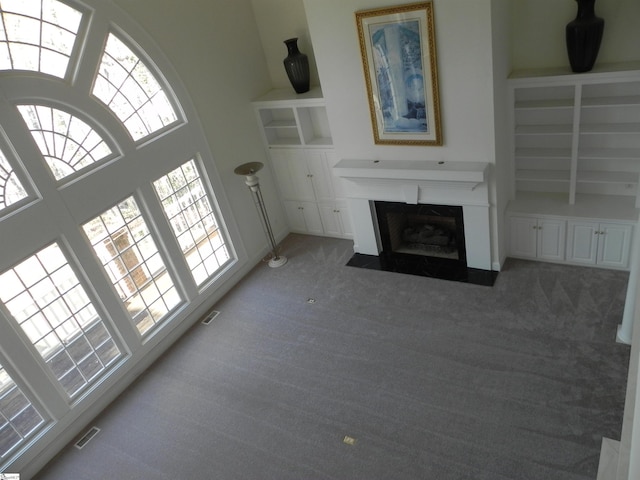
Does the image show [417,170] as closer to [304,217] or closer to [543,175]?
[543,175]

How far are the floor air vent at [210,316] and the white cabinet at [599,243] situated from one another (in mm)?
4406

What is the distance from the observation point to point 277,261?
276 inches

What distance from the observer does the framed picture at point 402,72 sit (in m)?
4.85

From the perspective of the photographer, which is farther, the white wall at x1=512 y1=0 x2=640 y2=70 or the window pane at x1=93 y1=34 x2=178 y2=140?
the window pane at x1=93 y1=34 x2=178 y2=140

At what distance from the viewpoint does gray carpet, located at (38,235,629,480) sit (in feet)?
13.1

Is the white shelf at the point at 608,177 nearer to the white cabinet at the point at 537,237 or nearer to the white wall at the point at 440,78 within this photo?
the white cabinet at the point at 537,237

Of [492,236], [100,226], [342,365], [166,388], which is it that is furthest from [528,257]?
[100,226]

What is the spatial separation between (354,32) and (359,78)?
49 centimetres

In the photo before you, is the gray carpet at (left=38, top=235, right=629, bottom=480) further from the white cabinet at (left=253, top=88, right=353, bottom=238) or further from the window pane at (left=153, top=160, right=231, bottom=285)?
the white cabinet at (left=253, top=88, right=353, bottom=238)

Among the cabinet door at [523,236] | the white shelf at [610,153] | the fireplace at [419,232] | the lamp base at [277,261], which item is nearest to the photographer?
the white shelf at [610,153]

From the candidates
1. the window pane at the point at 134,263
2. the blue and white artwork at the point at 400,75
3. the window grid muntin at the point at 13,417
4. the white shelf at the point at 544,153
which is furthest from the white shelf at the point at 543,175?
the window grid muntin at the point at 13,417

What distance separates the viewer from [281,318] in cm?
591

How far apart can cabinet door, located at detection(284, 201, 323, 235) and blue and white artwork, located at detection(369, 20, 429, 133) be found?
210 centimetres

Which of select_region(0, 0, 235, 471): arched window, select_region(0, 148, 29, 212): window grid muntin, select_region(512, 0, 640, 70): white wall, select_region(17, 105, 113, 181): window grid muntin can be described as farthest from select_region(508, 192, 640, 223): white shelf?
select_region(0, 148, 29, 212): window grid muntin
